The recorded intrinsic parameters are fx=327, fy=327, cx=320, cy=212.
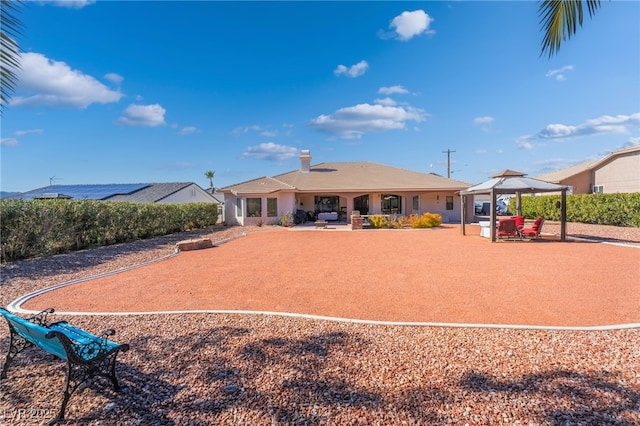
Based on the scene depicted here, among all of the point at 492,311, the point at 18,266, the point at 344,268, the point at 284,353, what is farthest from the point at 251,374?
the point at 18,266

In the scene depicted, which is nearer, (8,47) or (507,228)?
(8,47)

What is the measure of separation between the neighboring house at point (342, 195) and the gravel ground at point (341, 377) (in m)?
19.3

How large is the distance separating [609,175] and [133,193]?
46506 mm

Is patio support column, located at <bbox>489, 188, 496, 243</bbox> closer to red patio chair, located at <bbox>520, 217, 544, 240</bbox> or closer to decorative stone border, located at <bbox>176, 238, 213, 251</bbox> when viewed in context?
red patio chair, located at <bbox>520, 217, 544, 240</bbox>

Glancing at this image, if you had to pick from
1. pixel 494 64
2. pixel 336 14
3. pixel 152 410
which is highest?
pixel 336 14

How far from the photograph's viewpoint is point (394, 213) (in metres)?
27.2

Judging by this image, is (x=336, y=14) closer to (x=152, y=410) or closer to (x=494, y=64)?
(x=494, y=64)

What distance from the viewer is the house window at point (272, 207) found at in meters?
24.6

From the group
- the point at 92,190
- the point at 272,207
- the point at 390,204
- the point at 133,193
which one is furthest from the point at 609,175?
the point at 92,190

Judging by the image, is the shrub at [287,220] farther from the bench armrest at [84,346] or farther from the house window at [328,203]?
the bench armrest at [84,346]

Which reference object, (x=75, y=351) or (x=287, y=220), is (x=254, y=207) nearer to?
(x=287, y=220)

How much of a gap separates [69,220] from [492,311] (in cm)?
1469

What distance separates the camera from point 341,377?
12.1 feet

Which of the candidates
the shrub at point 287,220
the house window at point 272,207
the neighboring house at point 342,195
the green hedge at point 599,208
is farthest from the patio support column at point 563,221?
the house window at point 272,207
